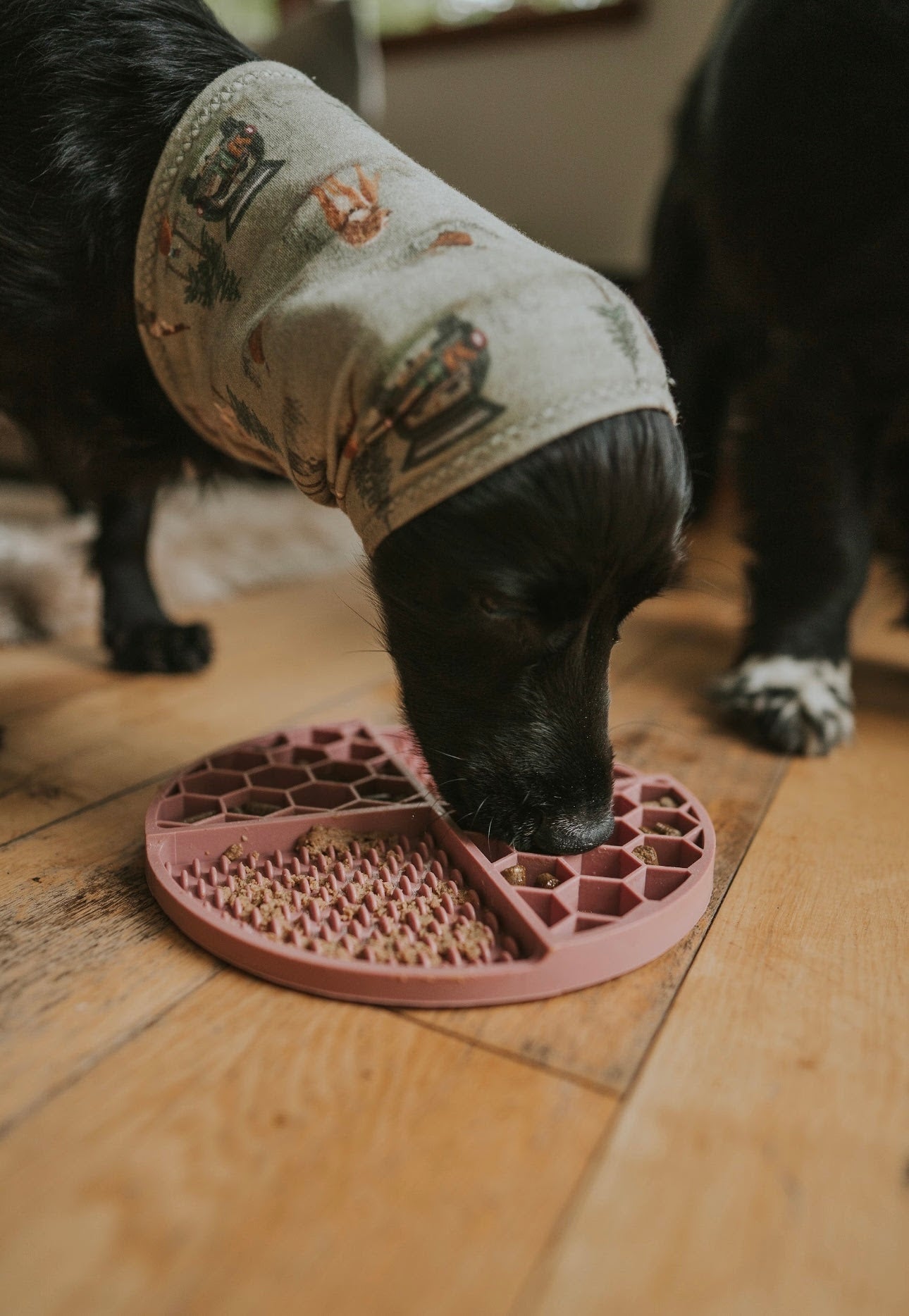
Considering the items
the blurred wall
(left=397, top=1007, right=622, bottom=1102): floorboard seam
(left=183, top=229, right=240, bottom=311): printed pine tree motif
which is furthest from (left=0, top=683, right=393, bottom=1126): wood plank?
the blurred wall

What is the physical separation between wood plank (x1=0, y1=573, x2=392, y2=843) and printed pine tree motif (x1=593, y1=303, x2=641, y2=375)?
45 cm

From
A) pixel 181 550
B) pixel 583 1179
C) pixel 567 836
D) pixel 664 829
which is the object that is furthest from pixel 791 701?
pixel 181 550

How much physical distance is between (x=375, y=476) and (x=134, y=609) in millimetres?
1144

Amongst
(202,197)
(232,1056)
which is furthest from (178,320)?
(232,1056)

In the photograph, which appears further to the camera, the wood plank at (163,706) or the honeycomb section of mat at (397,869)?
the wood plank at (163,706)

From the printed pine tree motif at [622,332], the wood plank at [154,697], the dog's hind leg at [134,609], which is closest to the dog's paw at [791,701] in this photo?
the wood plank at [154,697]

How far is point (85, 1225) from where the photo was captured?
647mm

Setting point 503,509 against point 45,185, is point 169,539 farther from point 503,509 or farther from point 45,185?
point 503,509

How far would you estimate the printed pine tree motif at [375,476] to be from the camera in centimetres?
91

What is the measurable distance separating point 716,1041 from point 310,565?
211 centimetres

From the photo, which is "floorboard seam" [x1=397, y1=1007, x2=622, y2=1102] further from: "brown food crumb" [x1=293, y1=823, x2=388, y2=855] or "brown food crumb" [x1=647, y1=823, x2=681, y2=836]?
"brown food crumb" [x1=647, y1=823, x2=681, y2=836]

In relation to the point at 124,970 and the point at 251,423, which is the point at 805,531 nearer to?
the point at 251,423

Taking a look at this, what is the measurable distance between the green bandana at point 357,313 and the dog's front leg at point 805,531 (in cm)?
88

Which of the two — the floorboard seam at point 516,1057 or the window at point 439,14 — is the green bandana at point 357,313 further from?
the window at point 439,14
